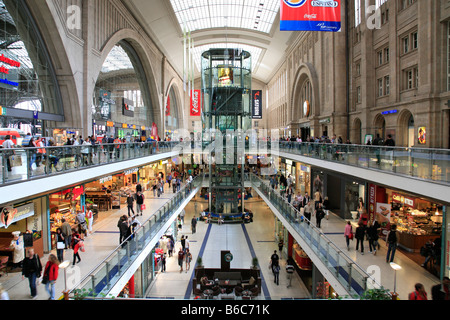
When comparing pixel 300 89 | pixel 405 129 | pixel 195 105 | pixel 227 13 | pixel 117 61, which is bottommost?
pixel 405 129

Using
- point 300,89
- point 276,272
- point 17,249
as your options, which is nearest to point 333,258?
point 276,272

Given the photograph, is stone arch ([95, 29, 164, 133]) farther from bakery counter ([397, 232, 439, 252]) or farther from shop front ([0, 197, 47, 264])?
bakery counter ([397, 232, 439, 252])

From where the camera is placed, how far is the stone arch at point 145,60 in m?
21.8

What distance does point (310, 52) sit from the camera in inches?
1081

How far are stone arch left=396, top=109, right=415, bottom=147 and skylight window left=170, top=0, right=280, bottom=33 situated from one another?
2334 centimetres

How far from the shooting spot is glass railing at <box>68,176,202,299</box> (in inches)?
256

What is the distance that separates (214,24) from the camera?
41344 millimetres

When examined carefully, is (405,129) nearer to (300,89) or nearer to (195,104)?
(300,89)

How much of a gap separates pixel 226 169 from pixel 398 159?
62.5 feet

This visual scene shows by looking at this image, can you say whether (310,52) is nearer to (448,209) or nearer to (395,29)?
(395,29)

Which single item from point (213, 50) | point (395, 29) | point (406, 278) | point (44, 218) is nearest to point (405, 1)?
point (395, 29)

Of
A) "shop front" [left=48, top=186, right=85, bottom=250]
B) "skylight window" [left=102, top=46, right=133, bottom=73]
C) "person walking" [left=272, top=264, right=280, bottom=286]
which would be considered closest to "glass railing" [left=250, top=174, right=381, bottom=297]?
"person walking" [left=272, top=264, right=280, bottom=286]

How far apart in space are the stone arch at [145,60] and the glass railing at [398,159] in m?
16.4

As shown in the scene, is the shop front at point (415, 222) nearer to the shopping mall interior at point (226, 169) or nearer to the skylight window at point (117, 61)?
the shopping mall interior at point (226, 169)
